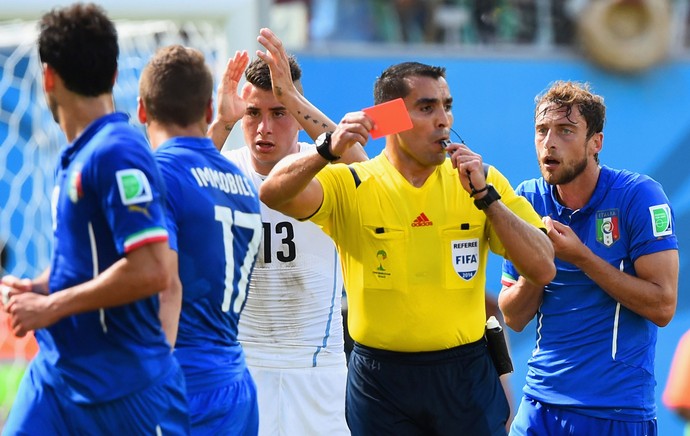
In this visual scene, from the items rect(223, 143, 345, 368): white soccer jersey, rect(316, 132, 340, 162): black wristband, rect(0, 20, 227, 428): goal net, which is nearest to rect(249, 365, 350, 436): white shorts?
rect(223, 143, 345, 368): white soccer jersey

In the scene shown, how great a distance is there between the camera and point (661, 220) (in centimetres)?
496

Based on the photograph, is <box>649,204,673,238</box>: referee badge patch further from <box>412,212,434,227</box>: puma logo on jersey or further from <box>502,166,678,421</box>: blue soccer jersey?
<box>412,212,434,227</box>: puma logo on jersey

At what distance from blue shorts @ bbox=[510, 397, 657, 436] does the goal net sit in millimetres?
3392

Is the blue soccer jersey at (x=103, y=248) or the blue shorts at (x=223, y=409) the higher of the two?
the blue soccer jersey at (x=103, y=248)

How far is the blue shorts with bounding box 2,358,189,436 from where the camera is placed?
139 inches

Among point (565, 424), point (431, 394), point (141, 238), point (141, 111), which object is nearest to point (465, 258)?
point (431, 394)

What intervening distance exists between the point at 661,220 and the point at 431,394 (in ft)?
4.36

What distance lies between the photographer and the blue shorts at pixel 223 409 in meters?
4.01

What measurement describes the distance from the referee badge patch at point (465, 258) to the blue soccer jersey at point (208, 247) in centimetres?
88

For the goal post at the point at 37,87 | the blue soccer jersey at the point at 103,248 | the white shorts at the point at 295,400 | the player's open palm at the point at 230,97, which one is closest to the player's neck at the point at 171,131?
the blue soccer jersey at the point at 103,248

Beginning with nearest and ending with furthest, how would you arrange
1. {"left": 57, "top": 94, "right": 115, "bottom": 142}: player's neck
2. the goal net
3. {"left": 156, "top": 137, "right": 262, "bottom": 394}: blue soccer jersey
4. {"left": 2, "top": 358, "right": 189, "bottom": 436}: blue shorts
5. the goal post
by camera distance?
{"left": 2, "top": 358, "right": 189, "bottom": 436}: blue shorts < {"left": 57, "top": 94, "right": 115, "bottom": 142}: player's neck < {"left": 156, "top": 137, "right": 262, "bottom": 394}: blue soccer jersey < the goal post < the goal net

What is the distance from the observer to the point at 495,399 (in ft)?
15.0

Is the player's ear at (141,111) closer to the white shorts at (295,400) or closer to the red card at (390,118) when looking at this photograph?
the red card at (390,118)

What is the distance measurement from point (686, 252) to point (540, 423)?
Result: 4508 millimetres
